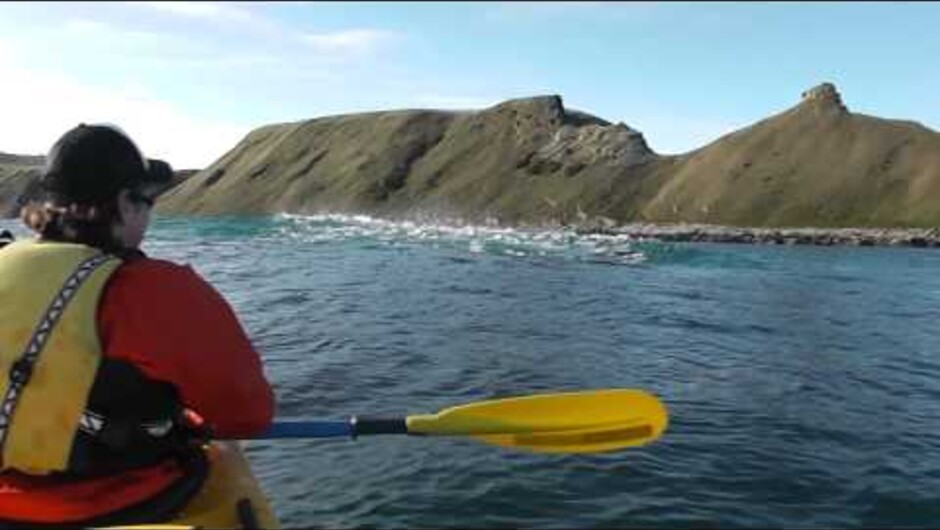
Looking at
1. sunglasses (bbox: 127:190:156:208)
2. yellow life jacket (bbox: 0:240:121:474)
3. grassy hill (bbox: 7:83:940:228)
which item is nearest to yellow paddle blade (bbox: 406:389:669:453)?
sunglasses (bbox: 127:190:156:208)

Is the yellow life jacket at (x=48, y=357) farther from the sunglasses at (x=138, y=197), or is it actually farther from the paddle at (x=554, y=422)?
the paddle at (x=554, y=422)

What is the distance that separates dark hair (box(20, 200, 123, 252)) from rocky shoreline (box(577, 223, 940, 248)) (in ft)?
294

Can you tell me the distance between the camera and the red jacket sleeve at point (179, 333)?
185 inches

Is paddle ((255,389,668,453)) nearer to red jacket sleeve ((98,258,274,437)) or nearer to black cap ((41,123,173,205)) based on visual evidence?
red jacket sleeve ((98,258,274,437))

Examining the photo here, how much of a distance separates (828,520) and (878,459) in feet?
8.74

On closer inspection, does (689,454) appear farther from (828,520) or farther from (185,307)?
(185,307)

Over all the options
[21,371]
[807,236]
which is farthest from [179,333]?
[807,236]

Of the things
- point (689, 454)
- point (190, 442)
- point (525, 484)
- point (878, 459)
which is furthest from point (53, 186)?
point (878, 459)

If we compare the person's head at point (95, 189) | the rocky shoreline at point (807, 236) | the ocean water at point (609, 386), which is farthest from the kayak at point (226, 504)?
the rocky shoreline at point (807, 236)

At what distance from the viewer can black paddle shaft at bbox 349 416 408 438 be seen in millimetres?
7004

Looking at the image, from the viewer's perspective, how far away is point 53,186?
508 centimetres

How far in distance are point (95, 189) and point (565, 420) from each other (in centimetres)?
418

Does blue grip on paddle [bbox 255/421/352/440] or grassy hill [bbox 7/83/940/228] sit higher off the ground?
grassy hill [bbox 7/83/940/228]

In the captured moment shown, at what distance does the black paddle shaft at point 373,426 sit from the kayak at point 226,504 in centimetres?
114
